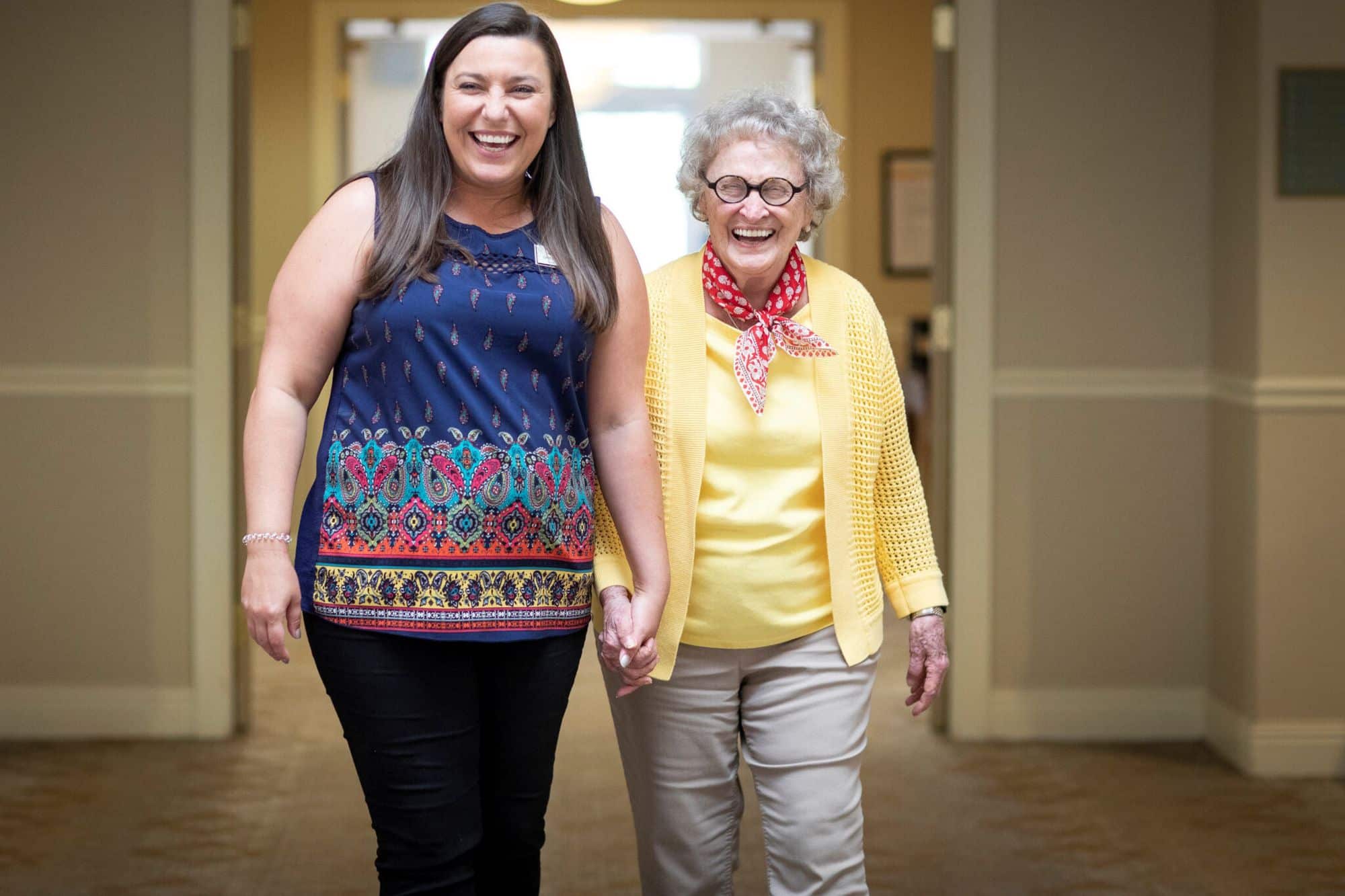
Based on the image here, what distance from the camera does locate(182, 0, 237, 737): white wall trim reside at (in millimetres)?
3965

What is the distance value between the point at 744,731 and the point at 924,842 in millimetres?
1343

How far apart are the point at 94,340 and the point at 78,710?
96 cm

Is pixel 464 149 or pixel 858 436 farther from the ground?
pixel 464 149

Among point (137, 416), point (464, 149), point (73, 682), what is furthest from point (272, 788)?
point (464, 149)

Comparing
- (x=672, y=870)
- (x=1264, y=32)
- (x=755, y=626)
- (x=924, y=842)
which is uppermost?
(x=1264, y=32)

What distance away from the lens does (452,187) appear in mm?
1758

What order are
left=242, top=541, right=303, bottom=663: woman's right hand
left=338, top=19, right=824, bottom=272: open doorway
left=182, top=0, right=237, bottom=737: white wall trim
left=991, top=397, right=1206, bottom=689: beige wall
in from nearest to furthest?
left=242, top=541, right=303, bottom=663: woman's right hand → left=182, top=0, right=237, bottom=737: white wall trim → left=991, top=397, right=1206, bottom=689: beige wall → left=338, top=19, right=824, bottom=272: open doorway

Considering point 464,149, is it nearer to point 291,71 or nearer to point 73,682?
point 73,682

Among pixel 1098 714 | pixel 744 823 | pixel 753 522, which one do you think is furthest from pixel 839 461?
pixel 1098 714

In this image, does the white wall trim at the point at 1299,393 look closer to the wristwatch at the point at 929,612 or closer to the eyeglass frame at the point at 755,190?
the wristwatch at the point at 929,612

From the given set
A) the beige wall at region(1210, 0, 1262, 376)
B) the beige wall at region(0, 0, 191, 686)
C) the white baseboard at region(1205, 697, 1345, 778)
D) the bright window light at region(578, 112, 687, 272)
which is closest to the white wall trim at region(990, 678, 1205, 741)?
the white baseboard at region(1205, 697, 1345, 778)

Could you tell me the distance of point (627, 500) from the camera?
1.89m

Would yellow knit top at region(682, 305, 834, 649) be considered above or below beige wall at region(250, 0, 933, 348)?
below

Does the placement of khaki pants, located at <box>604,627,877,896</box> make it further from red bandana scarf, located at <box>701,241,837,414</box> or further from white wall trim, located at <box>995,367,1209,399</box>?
white wall trim, located at <box>995,367,1209,399</box>
